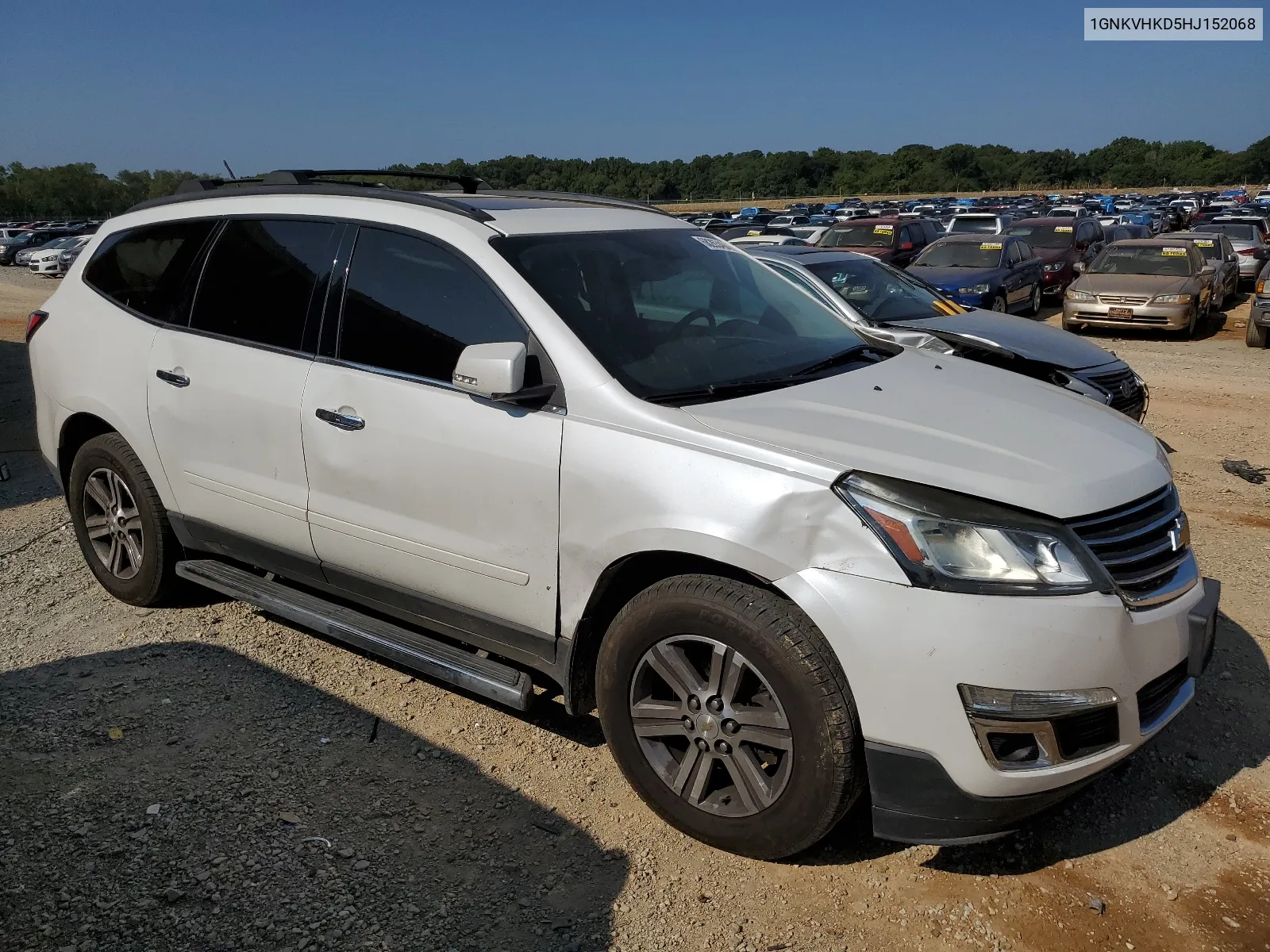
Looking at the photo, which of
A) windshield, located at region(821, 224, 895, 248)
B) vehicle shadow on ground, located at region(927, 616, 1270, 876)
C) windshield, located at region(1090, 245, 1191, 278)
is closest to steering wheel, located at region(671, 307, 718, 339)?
vehicle shadow on ground, located at region(927, 616, 1270, 876)

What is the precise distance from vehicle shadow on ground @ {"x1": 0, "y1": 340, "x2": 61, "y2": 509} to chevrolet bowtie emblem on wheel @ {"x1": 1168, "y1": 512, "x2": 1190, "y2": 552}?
19.2 ft

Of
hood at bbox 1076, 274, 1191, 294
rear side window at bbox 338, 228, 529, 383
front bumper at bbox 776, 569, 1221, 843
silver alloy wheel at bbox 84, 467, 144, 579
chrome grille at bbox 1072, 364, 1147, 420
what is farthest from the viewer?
hood at bbox 1076, 274, 1191, 294

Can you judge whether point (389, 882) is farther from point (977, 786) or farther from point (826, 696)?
point (977, 786)

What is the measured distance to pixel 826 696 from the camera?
103 inches

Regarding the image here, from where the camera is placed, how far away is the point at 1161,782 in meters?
3.41

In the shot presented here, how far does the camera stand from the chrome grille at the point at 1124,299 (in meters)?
14.9

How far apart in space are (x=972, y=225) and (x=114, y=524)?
81.4 feet

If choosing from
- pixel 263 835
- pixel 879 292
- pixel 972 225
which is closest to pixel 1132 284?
pixel 879 292

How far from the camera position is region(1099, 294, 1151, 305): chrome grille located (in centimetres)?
1495

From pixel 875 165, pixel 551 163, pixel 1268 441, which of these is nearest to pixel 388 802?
pixel 1268 441

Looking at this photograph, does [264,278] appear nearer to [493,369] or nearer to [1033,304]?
[493,369]

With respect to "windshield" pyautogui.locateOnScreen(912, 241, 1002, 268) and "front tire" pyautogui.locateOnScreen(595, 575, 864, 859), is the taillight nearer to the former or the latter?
"front tire" pyautogui.locateOnScreen(595, 575, 864, 859)

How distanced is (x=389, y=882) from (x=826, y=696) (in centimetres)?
138

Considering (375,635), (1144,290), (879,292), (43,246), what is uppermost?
(43,246)
